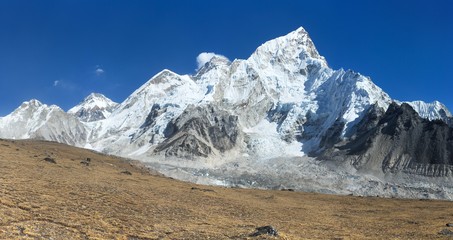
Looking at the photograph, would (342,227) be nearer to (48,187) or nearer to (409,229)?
(409,229)

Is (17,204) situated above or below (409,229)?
below

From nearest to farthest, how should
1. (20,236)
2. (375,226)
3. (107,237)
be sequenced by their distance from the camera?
(20,236), (107,237), (375,226)

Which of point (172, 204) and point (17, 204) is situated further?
point (172, 204)

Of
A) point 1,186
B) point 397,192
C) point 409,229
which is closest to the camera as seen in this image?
point 1,186

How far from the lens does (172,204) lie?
40344 mm

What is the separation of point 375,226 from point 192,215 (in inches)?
729

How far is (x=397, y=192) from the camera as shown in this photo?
183625mm

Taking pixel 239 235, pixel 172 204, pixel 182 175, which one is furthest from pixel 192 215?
pixel 182 175

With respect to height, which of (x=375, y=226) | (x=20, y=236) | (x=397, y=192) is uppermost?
(x=397, y=192)

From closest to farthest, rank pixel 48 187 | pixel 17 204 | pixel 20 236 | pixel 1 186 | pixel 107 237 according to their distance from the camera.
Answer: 1. pixel 20 236
2. pixel 107 237
3. pixel 17 204
4. pixel 1 186
5. pixel 48 187

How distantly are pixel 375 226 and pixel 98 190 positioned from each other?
2718 cm

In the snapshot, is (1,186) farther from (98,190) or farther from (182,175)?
(182,175)

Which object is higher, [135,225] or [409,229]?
[409,229]

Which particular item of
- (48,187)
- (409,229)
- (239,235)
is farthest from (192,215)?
(409,229)
